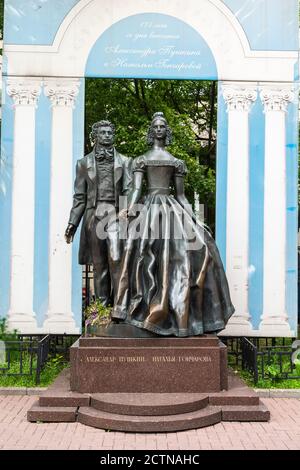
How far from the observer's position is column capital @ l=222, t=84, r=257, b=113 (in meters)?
10.3

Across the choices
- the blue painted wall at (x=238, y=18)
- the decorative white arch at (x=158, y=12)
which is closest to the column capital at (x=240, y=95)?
the decorative white arch at (x=158, y=12)

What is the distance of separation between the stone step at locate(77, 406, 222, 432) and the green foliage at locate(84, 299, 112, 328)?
127 centimetres

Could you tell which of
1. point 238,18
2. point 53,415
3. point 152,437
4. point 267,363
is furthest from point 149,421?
point 238,18

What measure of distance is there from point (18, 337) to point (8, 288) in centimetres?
87

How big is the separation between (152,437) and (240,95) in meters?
6.51

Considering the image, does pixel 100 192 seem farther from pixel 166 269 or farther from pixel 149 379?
pixel 149 379

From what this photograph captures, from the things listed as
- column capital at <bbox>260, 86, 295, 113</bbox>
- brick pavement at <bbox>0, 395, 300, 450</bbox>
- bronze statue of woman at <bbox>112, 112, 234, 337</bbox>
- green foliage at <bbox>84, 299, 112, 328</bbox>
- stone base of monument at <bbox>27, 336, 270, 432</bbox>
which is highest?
column capital at <bbox>260, 86, 295, 113</bbox>

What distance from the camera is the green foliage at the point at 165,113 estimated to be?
13.5m

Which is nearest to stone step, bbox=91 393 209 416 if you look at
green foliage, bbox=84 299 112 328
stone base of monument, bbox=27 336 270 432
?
stone base of monument, bbox=27 336 270 432

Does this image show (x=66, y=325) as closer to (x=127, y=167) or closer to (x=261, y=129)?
(x=127, y=167)

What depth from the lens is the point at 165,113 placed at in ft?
46.0

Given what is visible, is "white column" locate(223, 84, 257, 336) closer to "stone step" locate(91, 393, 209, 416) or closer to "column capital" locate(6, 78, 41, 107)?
"column capital" locate(6, 78, 41, 107)

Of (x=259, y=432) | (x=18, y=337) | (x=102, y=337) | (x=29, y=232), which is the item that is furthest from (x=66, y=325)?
(x=259, y=432)

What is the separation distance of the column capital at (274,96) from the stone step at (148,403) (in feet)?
18.6
